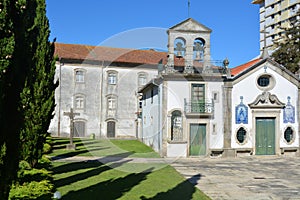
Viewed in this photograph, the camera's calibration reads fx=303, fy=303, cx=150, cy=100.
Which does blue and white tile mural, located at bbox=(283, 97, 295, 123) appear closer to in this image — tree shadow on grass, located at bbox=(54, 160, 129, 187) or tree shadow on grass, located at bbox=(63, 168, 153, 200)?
tree shadow on grass, located at bbox=(54, 160, 129, 187)

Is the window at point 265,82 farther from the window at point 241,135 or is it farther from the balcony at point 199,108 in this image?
the balcony at point 199,108

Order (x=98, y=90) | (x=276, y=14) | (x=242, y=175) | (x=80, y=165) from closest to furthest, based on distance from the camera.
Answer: (x=242, y=175)
(x=80, y=165)
(x=98, y=90)
(x=276, y=14)

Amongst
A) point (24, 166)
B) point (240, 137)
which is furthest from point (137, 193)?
point (240, 137)

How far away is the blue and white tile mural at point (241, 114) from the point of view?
20.8 m

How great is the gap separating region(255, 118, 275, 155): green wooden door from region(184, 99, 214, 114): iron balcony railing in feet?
11.8

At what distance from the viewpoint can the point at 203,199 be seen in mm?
9844

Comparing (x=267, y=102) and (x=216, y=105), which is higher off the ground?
(x=267, y=102)

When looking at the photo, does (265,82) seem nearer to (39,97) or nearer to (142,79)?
(39,97)

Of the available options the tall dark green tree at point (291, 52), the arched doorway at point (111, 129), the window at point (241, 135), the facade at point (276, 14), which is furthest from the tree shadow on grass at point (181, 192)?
the facade at point (276, 14)

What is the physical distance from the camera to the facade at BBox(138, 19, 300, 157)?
789 inches

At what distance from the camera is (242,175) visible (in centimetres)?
1427

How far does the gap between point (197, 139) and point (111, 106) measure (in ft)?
55.3

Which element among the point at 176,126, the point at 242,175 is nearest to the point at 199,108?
the point at 176,126

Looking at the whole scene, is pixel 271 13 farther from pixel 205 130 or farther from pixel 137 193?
pixel 137 193
